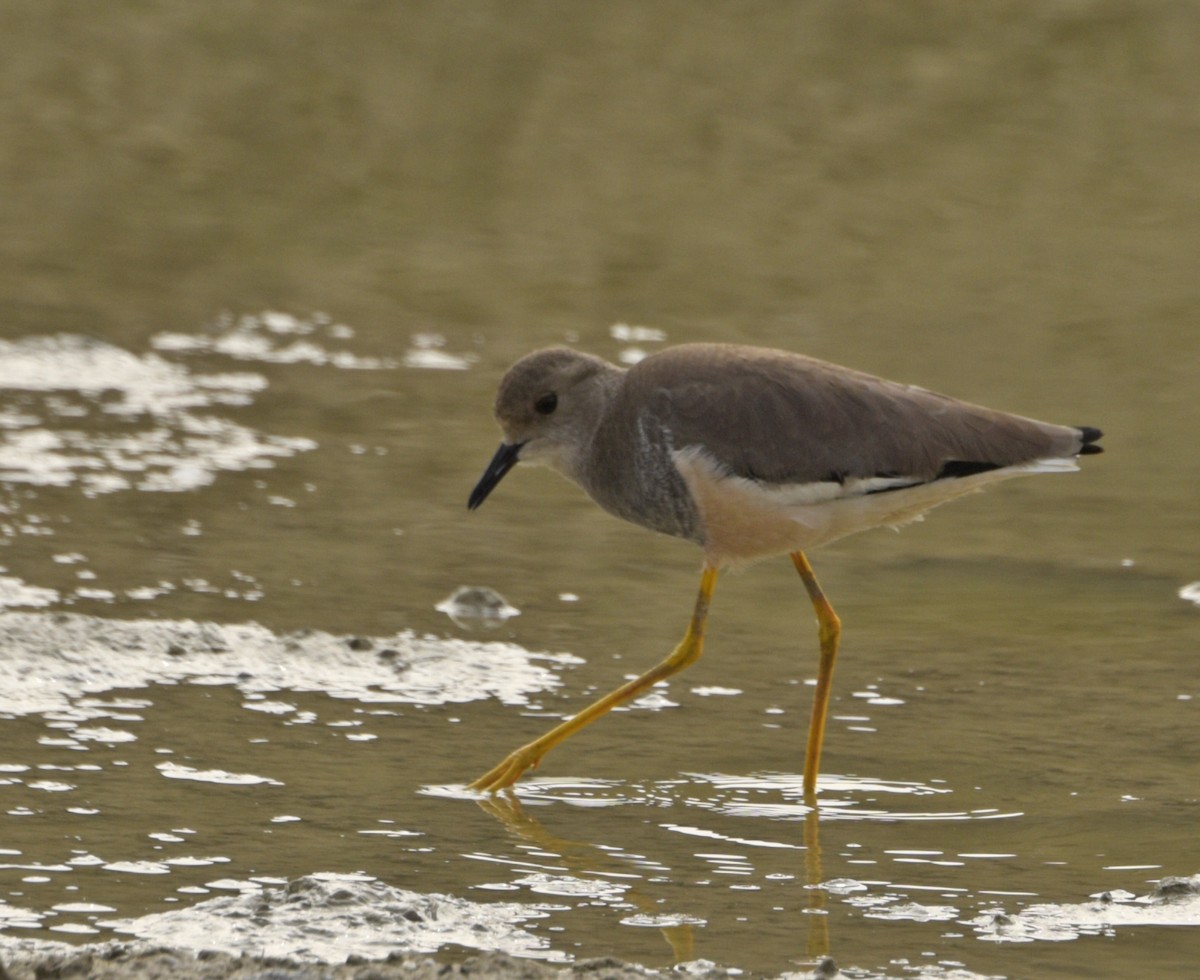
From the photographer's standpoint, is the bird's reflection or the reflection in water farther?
the reflection in water

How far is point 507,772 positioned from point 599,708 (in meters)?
0.41

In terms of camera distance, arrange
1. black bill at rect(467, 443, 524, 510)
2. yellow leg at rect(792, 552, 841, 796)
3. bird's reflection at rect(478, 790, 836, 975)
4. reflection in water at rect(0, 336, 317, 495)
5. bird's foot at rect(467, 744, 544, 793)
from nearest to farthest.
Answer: bird's reflection at rect(478, 790, 836, 975) < bird's foot at rect(467, 744, 544, 793) < yellow leg at rect(792, 552, 841, 796) < black bill at rect(467, 443, 524, 510) < reflection in water at rect(0, 336, 317, 495)

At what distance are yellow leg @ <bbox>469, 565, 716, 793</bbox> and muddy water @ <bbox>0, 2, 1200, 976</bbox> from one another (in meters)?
0.12

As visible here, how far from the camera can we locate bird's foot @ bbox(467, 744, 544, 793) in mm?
6031

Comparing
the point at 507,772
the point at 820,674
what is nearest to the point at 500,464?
the point at 507,772

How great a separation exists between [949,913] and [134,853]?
2075 mm

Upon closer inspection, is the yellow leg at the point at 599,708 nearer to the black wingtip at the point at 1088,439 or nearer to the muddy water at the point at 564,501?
the muddy water at the point at 564,501

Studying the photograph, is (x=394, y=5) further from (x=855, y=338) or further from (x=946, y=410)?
(x=946, y=410)

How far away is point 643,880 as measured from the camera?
5.42 metres

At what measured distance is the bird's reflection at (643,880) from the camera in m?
4.97

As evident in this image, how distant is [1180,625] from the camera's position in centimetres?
771

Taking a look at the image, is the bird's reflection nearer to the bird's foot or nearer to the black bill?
the bird's foot

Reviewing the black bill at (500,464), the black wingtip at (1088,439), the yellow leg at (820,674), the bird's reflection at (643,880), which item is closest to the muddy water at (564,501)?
the bird's reflection at (643,880)

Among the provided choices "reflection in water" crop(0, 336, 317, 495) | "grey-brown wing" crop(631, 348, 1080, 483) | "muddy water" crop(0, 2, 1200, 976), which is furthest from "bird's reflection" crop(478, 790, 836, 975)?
"reflection in water" crop(0, 336, 317, 495)
